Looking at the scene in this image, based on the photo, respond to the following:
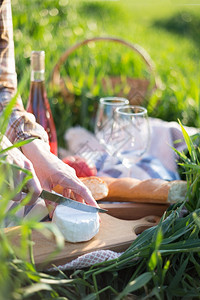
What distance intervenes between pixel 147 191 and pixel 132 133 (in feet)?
0.91

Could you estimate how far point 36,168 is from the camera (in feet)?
3.02

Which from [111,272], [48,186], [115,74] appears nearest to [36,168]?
[48,186]

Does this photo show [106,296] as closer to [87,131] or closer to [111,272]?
[111,272]

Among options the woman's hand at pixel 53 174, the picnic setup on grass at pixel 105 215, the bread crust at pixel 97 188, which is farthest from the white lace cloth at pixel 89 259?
the bread crust at pixel 97 188

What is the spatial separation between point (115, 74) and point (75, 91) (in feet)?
2.99

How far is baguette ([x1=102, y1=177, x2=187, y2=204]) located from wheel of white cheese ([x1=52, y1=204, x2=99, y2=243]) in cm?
26

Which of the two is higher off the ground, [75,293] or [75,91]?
[75,91]

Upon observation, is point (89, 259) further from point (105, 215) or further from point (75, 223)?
point (105, 215)

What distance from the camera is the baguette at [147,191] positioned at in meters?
1.10

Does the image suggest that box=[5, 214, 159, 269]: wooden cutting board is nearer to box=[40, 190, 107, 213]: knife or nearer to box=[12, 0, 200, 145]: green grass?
box=[40, 190, 107, 213]: knife

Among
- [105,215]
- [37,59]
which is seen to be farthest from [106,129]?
[105,215]

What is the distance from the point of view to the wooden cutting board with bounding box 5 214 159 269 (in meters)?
0.82

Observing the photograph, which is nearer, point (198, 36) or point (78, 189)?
point (78, 189)

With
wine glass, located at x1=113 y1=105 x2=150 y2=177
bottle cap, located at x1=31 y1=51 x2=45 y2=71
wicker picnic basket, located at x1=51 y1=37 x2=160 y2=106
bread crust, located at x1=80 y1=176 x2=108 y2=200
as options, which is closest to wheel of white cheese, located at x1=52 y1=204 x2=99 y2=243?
bread crust, located at x1=80 y1=176 x2=108 y2=200
